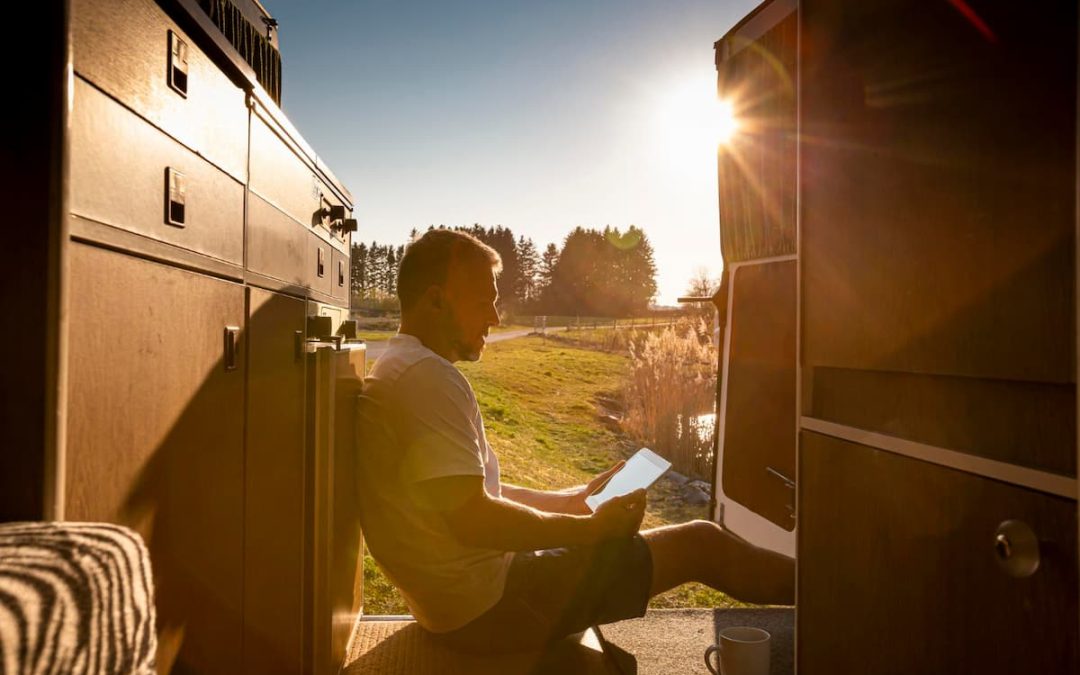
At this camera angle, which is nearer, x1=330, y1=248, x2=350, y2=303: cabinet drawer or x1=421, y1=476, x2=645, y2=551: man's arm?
x1=421, y1=476, x2=645, y2=551: man's arm

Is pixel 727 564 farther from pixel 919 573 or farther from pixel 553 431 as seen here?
pixel 553 431

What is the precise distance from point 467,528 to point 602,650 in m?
0.53

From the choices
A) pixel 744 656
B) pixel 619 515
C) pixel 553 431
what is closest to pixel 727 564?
pixel 744 656

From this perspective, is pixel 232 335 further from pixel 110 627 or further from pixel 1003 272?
pixel 1003 272

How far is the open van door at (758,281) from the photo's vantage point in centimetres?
256

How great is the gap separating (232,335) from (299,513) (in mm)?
487

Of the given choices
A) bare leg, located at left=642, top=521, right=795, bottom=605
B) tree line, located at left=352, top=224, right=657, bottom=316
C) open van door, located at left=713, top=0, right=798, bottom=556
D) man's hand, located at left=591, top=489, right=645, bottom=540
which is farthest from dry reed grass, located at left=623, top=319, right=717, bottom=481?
tree line, located at left=352, top=224, right=657, bottom=316

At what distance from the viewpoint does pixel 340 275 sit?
8.02ft

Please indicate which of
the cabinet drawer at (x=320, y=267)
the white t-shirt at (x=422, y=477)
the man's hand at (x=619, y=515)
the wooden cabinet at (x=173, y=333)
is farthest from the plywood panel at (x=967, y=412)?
the cabinet drawer at (x=320, y=267)

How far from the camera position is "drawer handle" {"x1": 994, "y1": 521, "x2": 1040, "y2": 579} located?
81 cm

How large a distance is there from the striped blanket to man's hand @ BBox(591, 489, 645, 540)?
133 cm

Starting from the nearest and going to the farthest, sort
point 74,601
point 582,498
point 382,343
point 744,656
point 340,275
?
1. point 74,601
2. point 744,656
3. point 582,498
4. point 340,275
5. point 382,343

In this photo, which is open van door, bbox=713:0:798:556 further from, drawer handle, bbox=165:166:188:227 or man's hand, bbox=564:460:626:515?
drawer handle, bbox=165:166:188:227

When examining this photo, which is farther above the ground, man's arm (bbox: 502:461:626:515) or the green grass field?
man's arm (bbox: 502:461:626:515)
